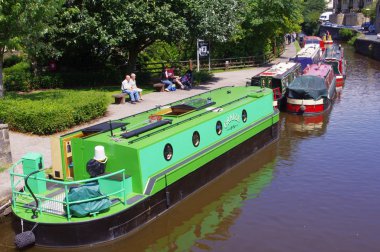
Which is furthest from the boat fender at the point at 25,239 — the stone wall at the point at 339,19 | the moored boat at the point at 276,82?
the stone wall at the point at 339,19

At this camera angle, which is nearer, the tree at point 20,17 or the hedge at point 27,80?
the tree at point 20,17

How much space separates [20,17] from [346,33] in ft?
214

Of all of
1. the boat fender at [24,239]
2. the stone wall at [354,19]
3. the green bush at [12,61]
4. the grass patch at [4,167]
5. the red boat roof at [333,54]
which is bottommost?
the boat fender at [24,239]

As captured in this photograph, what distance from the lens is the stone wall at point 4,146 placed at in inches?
501

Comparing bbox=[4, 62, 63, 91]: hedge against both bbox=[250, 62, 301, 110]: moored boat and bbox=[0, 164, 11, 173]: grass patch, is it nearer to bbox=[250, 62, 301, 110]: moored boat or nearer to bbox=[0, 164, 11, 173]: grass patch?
bbox=[250, 62, 301, 110]: moored boat

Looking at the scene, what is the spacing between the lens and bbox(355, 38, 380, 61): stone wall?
48438 mm

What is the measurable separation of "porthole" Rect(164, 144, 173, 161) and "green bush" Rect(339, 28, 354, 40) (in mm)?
66371

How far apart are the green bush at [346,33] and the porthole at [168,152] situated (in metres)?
66.4

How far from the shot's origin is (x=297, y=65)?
89.1 feet

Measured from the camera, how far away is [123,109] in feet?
65.0

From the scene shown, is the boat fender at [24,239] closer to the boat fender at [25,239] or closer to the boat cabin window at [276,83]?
the boat fender at [25,239]

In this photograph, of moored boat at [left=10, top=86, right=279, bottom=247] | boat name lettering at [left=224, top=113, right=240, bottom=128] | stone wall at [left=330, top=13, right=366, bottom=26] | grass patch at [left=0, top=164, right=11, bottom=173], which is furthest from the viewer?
stone wall at [left=330, top=13, right=366, bottom=26]

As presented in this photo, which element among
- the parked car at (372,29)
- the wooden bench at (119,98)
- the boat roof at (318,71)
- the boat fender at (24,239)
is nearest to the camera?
the boat fender at (24,239)

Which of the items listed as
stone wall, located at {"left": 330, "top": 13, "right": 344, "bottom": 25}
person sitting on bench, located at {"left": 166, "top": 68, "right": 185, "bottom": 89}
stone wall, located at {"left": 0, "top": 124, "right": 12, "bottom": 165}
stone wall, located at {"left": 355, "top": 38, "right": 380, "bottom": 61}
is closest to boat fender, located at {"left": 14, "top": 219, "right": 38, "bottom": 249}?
stone wall, located at {"left": 0, "top": 124, "right": 12, "bottom": 165}
